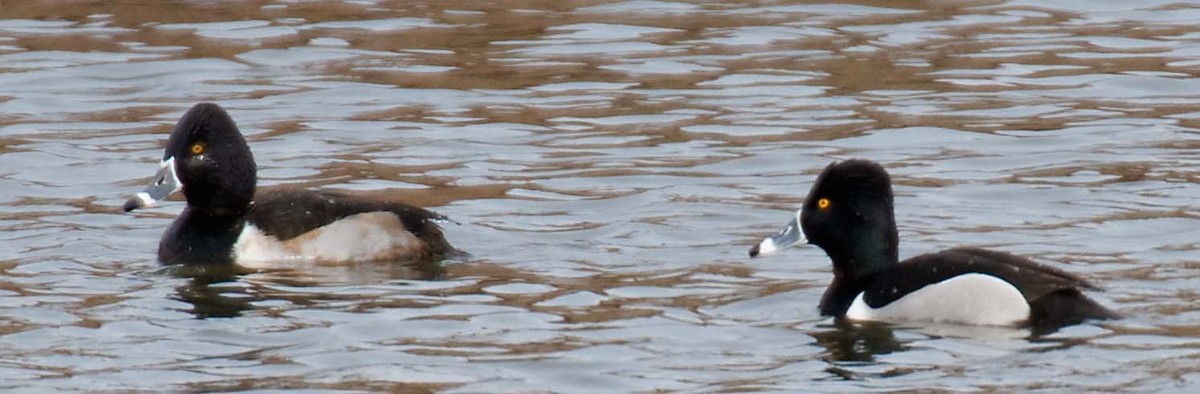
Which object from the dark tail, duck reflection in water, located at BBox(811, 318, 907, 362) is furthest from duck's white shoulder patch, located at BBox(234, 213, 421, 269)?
the dark tail

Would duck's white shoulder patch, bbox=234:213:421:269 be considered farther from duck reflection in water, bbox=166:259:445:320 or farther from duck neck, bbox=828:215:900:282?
duck neck, bbox=828:215:900:282

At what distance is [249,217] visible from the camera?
1098 cm

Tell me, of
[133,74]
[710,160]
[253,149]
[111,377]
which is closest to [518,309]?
[111,377]

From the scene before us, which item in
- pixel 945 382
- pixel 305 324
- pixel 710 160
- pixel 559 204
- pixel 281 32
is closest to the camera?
pixel 945 382

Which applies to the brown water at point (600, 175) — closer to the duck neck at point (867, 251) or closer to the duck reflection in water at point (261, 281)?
the duck reflection in water at point (261, 281)

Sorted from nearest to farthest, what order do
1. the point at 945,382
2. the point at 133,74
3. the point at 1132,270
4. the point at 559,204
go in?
the point at 945,382, the point at 1132,270, the point at 559,204, the point at 133,74

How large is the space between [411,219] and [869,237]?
88.9 inches

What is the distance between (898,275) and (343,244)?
264 cm

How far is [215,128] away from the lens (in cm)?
1107

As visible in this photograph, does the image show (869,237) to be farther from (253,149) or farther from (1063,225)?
(253,149)

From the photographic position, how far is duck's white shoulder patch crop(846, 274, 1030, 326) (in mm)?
9047

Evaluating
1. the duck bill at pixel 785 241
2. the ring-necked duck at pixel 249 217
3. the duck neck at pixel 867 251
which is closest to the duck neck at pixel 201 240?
the ring-necked duck at pixel 249 217

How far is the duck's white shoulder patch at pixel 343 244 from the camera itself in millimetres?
10766

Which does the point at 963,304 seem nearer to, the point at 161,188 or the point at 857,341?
the point at 857,341
